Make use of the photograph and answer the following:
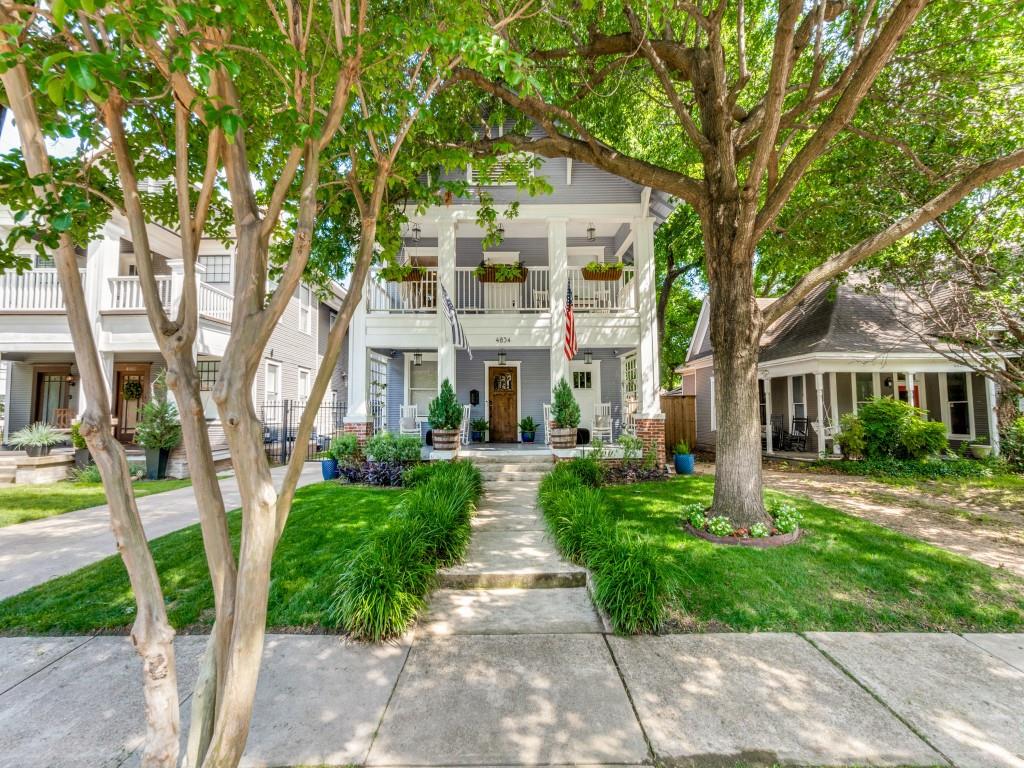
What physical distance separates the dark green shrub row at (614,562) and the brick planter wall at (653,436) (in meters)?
4.18

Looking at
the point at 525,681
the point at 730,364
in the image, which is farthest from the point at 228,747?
the point at 730,364

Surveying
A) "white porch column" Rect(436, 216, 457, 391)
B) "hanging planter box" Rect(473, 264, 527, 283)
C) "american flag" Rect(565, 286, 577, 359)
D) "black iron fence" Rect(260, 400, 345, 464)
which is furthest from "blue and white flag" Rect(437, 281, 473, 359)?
"black iron fence" Rect(260, 400, 345, 464)

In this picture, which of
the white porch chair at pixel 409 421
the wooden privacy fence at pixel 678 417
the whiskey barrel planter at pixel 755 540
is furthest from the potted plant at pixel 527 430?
the whiskey barrel planter at pixel 755 540

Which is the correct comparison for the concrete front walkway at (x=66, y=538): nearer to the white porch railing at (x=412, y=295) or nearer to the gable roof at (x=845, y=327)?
the white porch railing at (x=412, y=295)

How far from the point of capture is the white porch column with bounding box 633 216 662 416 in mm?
10172

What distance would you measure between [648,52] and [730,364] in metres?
4.11

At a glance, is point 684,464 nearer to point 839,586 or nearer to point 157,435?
point 839,586

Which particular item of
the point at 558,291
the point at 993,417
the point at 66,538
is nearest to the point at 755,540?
the point at 558,291

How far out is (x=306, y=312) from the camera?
17266 millimetres

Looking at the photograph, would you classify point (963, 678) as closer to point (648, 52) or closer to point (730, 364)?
point (730, 364)

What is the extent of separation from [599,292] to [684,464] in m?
4.76

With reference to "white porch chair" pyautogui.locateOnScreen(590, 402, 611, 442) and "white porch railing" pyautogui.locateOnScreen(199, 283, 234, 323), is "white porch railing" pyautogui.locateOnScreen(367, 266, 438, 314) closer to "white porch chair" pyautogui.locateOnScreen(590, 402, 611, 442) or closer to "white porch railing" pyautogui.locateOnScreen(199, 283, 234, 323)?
"white porch railing" pyautogui.locateOnScreen(199, 283, 234, 323)

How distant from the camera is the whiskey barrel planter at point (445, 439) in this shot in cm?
961

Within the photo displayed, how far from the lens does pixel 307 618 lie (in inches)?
148
